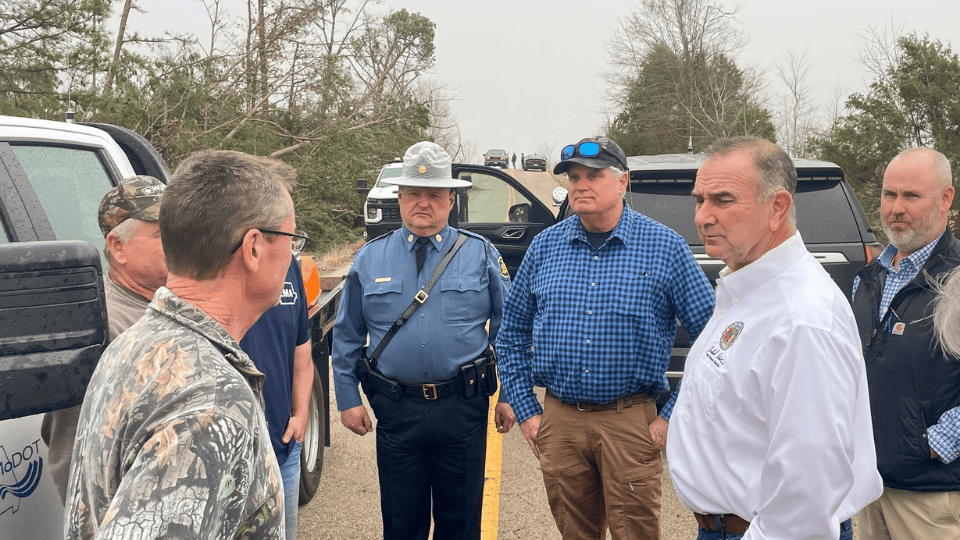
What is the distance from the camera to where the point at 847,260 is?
4.55 m

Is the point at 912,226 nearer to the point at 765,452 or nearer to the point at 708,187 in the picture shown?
the point at 708,187

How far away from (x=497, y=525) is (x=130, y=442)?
10.6 feet

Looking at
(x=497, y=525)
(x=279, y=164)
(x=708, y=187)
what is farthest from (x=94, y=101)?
(x=708, y=187)

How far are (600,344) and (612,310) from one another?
0.15m

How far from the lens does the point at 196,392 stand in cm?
123

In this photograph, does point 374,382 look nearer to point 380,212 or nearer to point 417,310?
point 417,310

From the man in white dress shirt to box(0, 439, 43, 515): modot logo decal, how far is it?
170 cm

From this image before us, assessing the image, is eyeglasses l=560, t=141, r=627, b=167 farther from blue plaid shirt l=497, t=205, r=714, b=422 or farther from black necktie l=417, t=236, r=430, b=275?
black necktie l=417, t=236, r=430, b=275

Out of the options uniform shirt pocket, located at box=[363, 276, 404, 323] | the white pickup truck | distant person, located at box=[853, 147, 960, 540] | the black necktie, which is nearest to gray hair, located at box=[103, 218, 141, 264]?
the white pickup truck

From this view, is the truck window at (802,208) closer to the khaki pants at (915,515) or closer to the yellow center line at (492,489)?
the yellow center line at (492,489)

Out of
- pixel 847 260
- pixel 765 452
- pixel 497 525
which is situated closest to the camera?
pixel 765 452

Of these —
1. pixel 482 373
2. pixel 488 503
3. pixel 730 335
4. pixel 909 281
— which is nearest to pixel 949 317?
pixel 909 281

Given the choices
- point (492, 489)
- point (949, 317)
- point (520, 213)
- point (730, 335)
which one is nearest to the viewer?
point (730, 335)

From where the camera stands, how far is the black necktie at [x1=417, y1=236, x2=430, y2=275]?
3436 millimetres
